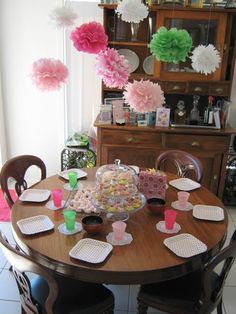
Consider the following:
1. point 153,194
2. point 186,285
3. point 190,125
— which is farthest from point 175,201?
point 190,125

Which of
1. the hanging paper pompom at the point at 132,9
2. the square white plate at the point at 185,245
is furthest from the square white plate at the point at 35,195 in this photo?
the hanging paper pompom at the point at 132,9

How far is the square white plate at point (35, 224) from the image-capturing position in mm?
1544

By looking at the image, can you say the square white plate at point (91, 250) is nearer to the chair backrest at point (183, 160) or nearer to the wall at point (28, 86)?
the chair backrest at point (183, 160)

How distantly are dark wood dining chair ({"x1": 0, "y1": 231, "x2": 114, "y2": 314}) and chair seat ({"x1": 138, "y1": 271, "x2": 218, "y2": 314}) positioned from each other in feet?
0.63

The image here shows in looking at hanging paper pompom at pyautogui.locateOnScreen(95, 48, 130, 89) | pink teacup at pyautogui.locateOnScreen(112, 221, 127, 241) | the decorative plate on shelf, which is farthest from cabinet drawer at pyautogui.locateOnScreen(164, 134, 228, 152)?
pink teacup at pyautogui.locateOnScreen(112, 221, 127, 241)

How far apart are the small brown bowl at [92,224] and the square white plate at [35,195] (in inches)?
15.7

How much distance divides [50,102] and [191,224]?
2.33m

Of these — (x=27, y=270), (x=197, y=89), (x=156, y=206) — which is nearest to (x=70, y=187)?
(x=156, y=206)

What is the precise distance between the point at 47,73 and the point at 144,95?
1.74 feet

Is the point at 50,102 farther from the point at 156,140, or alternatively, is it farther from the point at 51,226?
the point at 51,226

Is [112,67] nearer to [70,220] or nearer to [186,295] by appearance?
[70,220]

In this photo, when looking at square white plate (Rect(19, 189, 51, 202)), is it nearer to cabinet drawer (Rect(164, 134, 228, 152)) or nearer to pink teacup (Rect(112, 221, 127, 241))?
pink teacup (Rect(112, 221, 127, 241))

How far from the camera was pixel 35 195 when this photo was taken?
6.25 feet

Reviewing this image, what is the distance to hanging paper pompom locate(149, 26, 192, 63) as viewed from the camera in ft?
5.29
